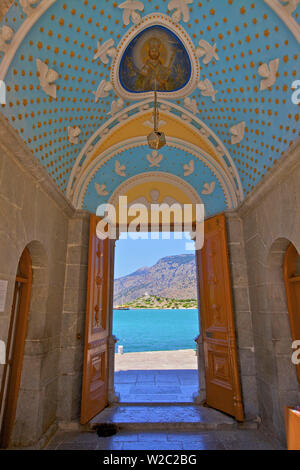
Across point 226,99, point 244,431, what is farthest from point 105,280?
point 226,99

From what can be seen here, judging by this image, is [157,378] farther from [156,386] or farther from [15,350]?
[15,350]

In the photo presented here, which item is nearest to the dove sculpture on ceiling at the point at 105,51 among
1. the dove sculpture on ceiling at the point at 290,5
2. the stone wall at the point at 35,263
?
the stone wall at the point at 35,263

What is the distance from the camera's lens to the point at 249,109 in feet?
10.5

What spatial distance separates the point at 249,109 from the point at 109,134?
6.92ft

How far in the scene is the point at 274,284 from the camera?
324cm

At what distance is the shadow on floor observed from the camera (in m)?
4.27

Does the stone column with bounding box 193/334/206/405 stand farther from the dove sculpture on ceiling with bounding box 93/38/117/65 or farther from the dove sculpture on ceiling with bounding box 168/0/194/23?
the dove sculpture on ceiling with bounding box 168/0/194/23

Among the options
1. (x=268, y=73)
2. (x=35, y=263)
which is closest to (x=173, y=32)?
(x=268, y=73)

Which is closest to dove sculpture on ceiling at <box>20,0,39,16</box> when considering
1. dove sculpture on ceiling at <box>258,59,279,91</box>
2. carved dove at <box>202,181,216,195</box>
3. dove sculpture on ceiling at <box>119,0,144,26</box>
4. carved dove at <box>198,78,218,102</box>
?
dove sculpture on ceiling at <box>119,0,144,26</box>

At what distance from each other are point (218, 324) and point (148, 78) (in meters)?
3.63

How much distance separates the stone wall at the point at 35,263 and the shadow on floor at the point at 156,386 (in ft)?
4.97

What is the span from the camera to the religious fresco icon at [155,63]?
10.0 ft

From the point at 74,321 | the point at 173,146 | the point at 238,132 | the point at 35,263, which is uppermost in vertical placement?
the point at 173,146
